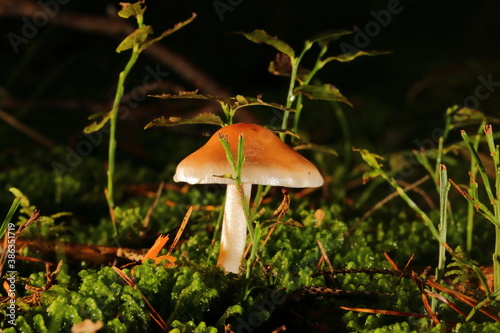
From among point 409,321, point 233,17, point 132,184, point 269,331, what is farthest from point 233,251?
point 233,17

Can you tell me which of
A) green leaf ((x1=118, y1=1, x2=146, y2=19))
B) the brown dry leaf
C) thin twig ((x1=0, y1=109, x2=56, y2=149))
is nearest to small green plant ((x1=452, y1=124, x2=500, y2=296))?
the brown dry leaf

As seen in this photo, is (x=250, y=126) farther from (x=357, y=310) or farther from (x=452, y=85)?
(x=452, y=85)

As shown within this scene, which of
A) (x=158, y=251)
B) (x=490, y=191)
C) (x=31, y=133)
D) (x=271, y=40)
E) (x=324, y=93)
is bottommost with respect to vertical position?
(x=31, y=133)

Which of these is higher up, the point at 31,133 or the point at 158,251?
the point at 158,251

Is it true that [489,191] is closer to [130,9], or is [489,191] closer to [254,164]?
[254,164]

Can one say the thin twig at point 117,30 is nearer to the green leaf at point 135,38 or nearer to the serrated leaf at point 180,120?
the green leaf at point 135,38

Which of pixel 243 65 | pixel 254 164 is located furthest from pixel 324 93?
pixel 243 65
